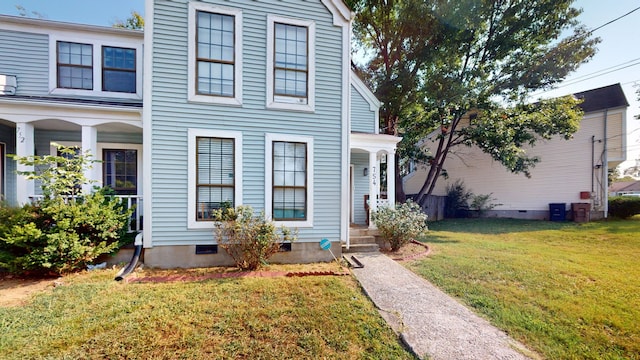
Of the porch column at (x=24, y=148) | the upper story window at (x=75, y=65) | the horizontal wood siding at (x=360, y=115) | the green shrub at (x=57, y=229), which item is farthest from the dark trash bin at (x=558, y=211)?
the porch column at (x=24, y=148)

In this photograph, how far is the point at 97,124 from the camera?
645 cm

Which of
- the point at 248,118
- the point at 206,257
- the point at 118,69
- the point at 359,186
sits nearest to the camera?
the point at 206,257

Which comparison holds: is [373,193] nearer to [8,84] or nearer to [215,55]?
[215,55]

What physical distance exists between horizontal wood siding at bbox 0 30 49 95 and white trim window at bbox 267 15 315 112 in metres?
6.50

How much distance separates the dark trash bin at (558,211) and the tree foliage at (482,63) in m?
3.58

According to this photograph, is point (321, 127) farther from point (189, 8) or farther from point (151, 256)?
point (151, 256)

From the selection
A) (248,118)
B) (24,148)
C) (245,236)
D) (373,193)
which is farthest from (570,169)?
(24,148)

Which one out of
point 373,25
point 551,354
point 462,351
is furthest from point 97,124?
point 373,25

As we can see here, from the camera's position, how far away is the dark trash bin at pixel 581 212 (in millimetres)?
13328

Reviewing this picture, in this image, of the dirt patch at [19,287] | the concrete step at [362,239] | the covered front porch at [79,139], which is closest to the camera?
the dirt patch at [19,287]

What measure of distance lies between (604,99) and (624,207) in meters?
5.95

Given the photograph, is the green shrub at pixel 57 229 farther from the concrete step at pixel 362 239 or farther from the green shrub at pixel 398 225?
the green shrub at pixel 398 225

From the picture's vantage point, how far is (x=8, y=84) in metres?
6.91

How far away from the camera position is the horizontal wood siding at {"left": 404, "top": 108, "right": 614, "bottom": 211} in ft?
45.9
